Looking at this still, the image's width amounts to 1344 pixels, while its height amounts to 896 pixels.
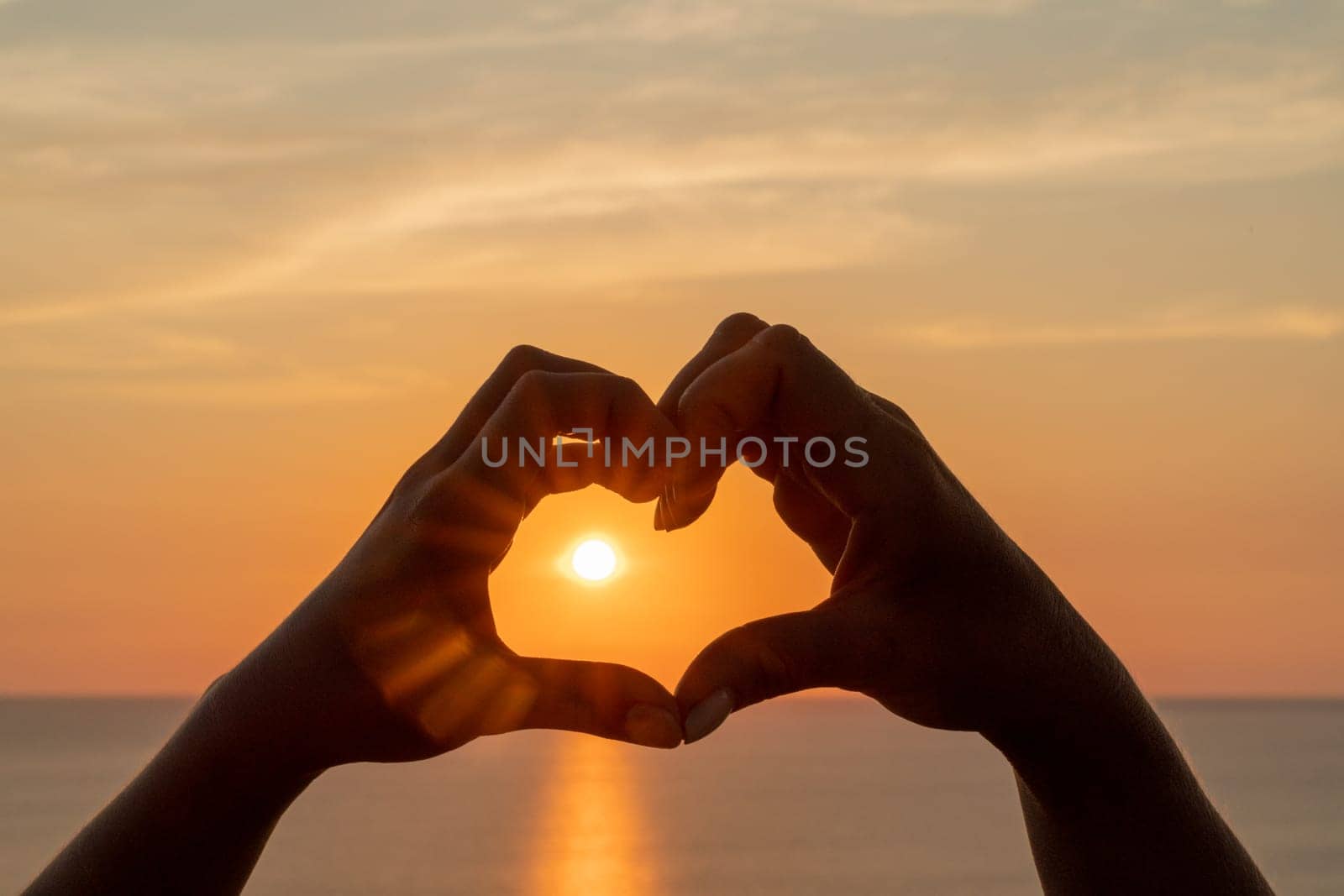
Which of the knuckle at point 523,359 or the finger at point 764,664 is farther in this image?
the knuckle at point 523,359

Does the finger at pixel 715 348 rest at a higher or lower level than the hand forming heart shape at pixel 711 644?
higher

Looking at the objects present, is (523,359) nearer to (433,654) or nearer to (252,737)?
(433,654)

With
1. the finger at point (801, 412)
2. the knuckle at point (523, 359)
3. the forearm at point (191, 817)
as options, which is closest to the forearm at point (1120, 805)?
the finger at point (801, 412)

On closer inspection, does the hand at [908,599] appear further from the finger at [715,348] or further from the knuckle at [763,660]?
the finger at [715,348]

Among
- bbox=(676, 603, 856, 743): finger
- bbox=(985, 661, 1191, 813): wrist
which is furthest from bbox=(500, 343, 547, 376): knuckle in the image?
bbox=(985, 661, 1191, 813): wrist

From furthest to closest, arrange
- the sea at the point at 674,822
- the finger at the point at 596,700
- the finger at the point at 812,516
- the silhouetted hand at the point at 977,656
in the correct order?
the sea at the point at 674,822 → the finger at the point at 812,516 → the silhouetted hand at the point at 977,656 → the finger at the point at 596,700

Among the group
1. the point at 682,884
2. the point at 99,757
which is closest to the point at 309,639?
the point at 682,884
